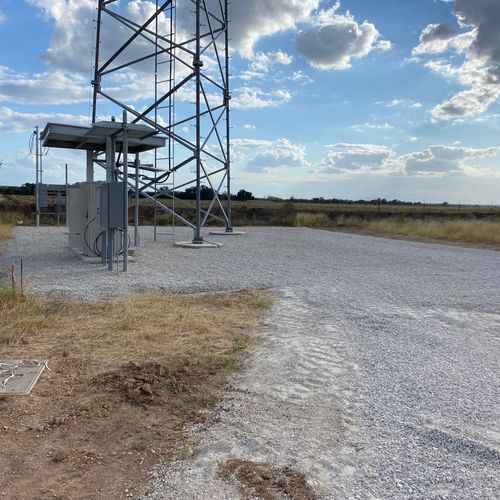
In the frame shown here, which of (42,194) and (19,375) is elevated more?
(42,194)

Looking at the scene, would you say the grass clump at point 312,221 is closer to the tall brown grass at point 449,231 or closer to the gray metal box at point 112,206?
the tall brown grass at point 449,231

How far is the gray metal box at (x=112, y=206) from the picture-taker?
11.4m

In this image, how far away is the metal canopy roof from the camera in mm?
12458

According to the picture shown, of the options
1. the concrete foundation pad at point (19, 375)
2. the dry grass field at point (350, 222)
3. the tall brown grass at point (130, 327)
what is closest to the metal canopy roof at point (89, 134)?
the dry grass field at point (350, 222)

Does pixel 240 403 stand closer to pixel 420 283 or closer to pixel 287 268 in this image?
pixel 420 283

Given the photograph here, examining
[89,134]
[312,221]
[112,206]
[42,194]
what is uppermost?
[89,134]

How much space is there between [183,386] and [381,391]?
1.65 meters

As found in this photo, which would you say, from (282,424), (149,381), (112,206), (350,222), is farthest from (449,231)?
(282,424)

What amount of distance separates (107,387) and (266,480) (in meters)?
1.89

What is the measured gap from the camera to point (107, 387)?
4.55 m

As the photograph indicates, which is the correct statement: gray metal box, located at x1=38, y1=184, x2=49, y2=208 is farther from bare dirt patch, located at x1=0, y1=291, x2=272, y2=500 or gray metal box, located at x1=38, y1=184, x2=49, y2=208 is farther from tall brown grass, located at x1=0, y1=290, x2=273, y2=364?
bare dirt patch, located at x1=0, y1=291, x2=272, y2=500

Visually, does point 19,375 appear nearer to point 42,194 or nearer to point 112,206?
point 112,206

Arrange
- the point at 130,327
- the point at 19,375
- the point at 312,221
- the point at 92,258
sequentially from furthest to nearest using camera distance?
the point at 312,221 < the point at 92,258 < the point at 130,327 < the point at 19,375

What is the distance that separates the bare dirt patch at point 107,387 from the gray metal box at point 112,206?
4018mm
